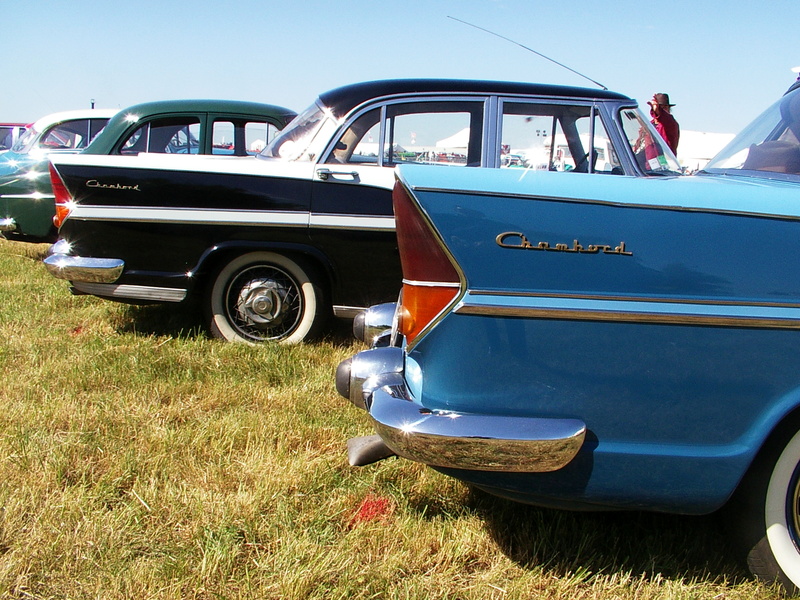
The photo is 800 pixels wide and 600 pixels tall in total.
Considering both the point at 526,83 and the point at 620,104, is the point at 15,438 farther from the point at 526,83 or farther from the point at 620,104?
the point at 620,104

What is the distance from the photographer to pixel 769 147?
2.67 m

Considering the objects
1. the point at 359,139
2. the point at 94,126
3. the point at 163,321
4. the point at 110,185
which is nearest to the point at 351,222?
the point at 359,139

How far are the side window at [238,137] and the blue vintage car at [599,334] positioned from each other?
4771 mm

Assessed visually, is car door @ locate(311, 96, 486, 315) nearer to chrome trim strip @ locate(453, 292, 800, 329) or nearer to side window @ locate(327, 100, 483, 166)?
side window @ locate(327, 100, 483, 166)

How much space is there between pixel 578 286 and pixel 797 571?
1.07 meters

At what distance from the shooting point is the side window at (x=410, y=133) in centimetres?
429

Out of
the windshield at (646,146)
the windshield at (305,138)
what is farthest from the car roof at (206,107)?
the windshield at (646,146)

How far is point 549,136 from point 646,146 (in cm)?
58

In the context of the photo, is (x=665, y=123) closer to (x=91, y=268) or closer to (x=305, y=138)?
(x=305, y=138)

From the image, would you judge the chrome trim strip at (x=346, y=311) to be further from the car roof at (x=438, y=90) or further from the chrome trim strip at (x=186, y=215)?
the car roof at (x=438, y=90)

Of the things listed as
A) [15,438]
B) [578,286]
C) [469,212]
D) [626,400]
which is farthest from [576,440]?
[15,438]

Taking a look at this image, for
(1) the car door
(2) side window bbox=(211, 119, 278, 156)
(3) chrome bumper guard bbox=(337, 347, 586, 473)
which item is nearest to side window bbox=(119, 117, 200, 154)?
(2) side window bbox=(211, 119, 278, 156)

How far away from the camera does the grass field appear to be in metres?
2.08

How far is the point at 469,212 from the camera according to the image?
5.91 ft
